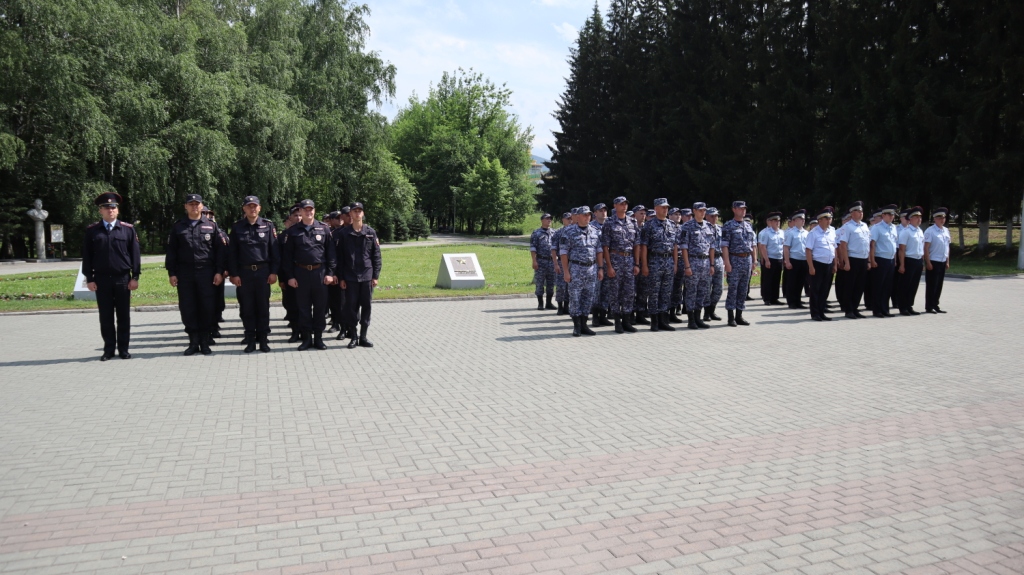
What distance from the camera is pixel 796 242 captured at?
15.1 metres

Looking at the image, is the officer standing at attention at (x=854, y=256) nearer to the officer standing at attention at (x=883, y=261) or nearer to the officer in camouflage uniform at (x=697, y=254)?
the officer standing at attention at (x=883, y=261)

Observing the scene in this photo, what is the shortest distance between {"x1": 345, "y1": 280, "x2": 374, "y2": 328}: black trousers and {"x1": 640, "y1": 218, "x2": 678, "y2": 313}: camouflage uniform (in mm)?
4673

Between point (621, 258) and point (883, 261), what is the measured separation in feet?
18.7

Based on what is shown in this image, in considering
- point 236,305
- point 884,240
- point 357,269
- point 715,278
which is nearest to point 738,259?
point 715,278

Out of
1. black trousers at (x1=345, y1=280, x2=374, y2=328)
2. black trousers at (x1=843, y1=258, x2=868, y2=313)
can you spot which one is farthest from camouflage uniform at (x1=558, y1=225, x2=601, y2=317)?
black trousers at (x1=843, y1=258, x2=868, y2=313)

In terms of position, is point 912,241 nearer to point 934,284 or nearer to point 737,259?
point 934,284

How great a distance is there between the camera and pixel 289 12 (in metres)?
38.9

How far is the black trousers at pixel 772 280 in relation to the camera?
15.7m

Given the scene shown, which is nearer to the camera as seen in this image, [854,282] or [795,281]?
[854,282]

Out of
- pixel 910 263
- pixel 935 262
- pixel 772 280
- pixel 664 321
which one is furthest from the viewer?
pixel 772 280

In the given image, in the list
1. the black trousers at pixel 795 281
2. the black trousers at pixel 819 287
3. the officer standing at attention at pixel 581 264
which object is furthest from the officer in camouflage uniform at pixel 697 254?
the black trousers at pixel 795 281

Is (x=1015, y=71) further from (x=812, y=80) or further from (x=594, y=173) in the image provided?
(x=594, y=173)

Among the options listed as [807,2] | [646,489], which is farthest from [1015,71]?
[646,489]

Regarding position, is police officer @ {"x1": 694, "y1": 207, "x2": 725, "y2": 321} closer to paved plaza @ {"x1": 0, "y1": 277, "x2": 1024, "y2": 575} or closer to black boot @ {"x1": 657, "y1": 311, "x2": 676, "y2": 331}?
black boot @ {"x1": 657, "y1": 311, "x2": 676, "y2": 331}
